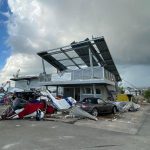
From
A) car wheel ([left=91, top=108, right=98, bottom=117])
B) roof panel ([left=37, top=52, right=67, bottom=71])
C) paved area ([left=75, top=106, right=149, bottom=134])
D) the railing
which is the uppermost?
roof panel ([left=37, top=52, right=67, bottom=71])

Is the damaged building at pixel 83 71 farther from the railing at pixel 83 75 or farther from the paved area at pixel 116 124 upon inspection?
the paved area at pixel 116 124

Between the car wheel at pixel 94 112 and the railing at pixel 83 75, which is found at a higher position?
the railing at pixel 83 75

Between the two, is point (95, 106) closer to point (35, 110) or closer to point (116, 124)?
point (116, 124)

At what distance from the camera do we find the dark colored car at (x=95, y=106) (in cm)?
2111

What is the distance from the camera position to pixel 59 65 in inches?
1650

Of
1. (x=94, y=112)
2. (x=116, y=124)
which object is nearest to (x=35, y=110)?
(x=94, y=112)

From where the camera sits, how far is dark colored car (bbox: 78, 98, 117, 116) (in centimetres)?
2111

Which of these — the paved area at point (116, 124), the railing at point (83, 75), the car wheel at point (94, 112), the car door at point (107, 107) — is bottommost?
the paved area at point (116, 124)

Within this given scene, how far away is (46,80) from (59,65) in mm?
4508

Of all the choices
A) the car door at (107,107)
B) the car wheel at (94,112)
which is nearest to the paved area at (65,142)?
the car wheel at (94,112)

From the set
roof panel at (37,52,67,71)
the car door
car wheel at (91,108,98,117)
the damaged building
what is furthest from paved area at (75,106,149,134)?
roof panel at (37,52,67,71)

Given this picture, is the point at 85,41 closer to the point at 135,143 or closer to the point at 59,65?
the point at 59,65

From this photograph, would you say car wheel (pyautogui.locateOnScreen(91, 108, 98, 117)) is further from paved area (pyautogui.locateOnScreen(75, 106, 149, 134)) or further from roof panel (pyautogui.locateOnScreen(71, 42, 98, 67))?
roof panel (pyautogui.locateOnScreen(71, 42, 98, 67))

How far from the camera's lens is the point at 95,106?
2152 centimetres
